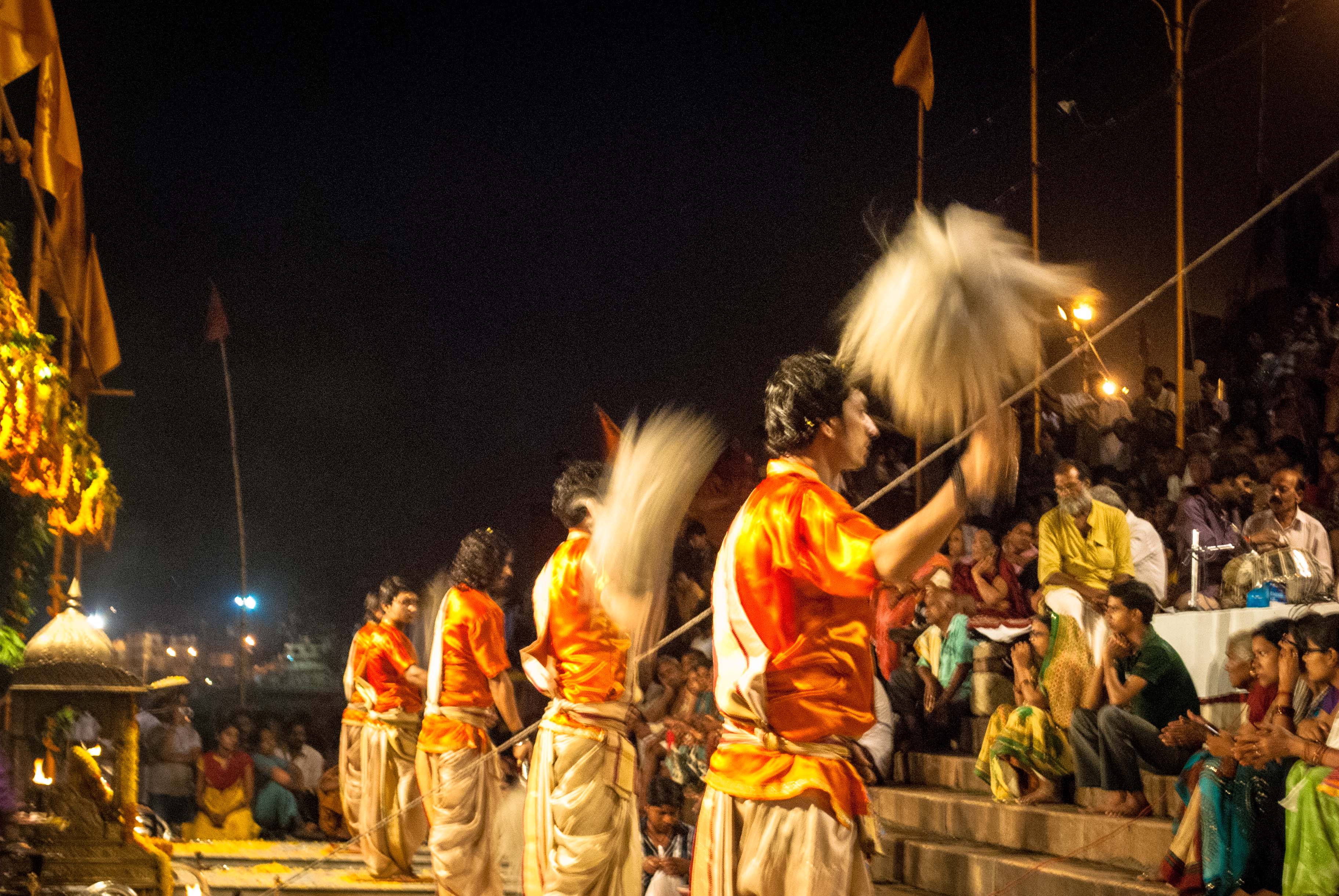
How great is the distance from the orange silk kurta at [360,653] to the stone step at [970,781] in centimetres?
413

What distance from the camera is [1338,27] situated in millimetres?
10836

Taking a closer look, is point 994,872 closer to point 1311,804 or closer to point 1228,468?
point 1311,804

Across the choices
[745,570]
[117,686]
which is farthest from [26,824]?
[745,570]

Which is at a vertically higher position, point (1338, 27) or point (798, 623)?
point (1338, 27)

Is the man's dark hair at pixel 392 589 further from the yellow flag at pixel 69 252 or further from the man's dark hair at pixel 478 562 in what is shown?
the yellow flag at pixel 69 252

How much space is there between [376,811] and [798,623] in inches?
314

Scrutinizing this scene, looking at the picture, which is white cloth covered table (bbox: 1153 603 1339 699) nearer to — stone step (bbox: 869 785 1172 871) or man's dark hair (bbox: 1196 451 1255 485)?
stone step (bbox: 869 785 1172 871)

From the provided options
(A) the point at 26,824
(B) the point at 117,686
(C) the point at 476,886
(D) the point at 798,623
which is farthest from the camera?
(C) the point at 476,886

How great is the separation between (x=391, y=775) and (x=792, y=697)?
312 inches

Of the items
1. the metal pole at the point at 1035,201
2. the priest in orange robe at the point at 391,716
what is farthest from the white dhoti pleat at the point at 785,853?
the metal pole at the point at 1035,201

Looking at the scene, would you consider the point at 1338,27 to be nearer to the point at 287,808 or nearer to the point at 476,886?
the point at 476,886

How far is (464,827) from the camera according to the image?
8039 millimetres

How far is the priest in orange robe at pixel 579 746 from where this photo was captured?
599 cm

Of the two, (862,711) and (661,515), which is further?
(661,515)
